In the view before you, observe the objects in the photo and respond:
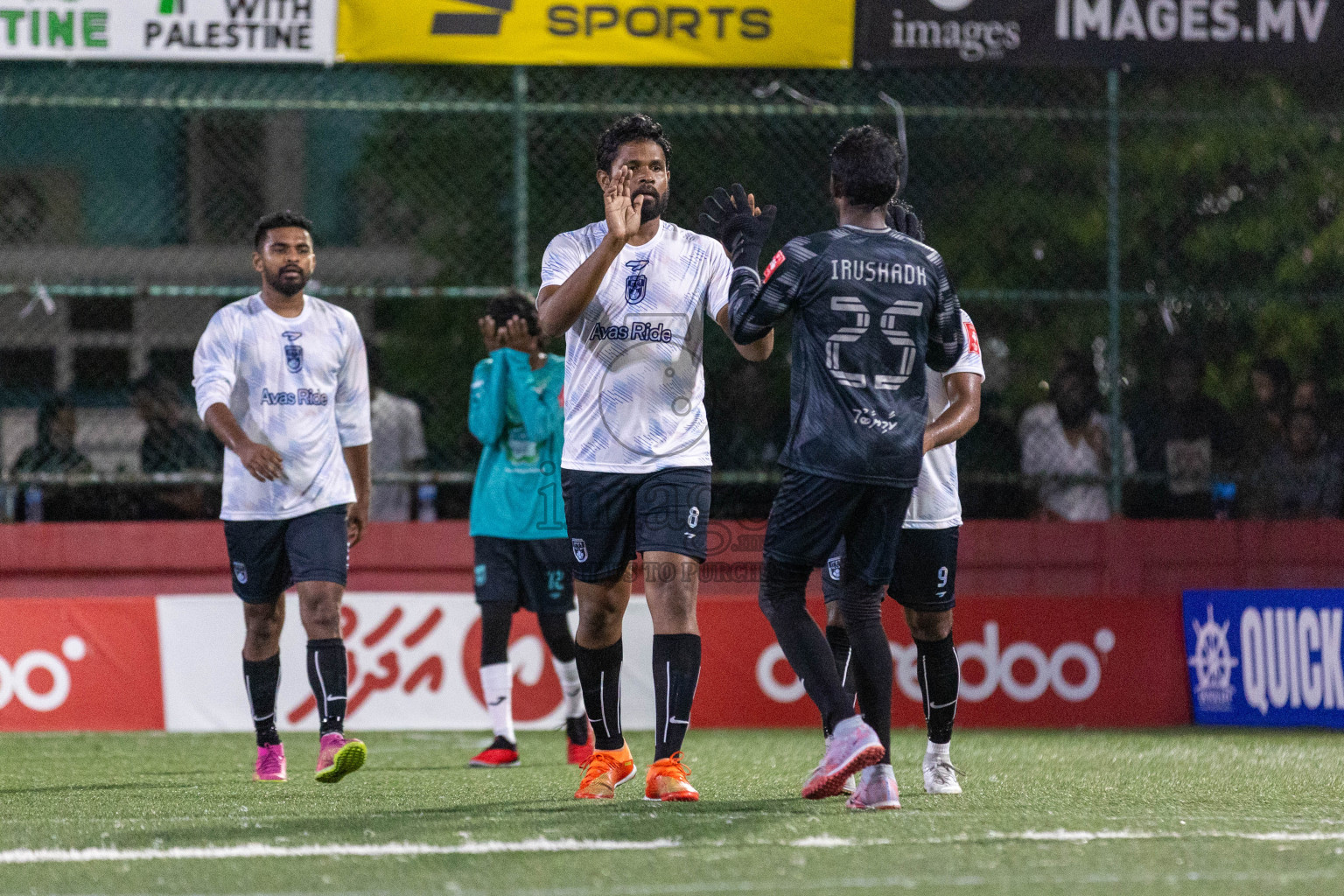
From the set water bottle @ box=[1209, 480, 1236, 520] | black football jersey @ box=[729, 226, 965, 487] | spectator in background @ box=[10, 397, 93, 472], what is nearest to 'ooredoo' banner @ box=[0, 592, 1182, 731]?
water bottle @ box=[1209, 480, 1236, 520]

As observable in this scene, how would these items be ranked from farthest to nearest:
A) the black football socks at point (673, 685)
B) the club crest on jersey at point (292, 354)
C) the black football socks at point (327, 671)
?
1. the club crest on jersey at point (292, 354)
2. the black football socks at point (327, 671)
3. the black football socks at point (673, 685)

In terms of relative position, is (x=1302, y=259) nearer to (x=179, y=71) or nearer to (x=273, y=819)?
(x=179, y=71)

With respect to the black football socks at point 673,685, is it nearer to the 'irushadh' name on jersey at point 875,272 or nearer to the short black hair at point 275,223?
the 'irushadh' name on jersey at point 875,272

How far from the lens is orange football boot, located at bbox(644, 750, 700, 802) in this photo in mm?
5770

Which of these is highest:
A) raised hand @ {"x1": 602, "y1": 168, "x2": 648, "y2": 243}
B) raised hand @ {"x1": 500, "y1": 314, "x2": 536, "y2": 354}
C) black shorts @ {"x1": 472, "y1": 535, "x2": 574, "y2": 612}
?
raised hand @ {"x1": 602, "y1": 168, "x2": 648, "y2": 243}

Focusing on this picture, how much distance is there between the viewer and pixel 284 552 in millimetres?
7285

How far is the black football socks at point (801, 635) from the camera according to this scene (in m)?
5.53

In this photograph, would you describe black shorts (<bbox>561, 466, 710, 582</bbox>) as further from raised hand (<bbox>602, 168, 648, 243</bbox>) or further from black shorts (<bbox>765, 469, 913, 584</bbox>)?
raised hand (<bbox>602, 168, 648, 243</bbox>)

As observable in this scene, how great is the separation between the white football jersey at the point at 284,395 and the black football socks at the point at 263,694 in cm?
68

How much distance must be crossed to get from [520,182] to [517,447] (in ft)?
11.4

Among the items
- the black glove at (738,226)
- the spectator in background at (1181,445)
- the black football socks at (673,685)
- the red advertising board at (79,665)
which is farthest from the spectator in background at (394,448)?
the black glove at (738,226)

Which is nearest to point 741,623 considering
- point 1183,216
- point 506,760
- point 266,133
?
point 506,760

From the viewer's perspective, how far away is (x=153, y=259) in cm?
1686

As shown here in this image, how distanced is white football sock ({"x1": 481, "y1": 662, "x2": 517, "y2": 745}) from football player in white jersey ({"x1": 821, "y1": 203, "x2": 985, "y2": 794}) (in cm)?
245
